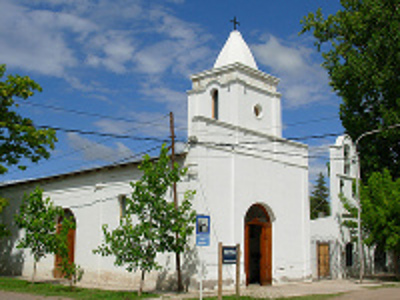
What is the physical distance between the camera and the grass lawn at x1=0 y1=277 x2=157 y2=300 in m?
16.7

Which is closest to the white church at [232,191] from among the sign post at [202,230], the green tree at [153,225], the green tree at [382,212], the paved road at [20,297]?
the green tree at [153,225]

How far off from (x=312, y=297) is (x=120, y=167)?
32.9 feet

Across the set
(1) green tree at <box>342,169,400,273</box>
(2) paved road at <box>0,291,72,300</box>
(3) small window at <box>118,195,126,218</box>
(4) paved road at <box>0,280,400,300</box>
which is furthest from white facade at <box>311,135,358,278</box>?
(2) paved road at <box>0,291,72,300</box>

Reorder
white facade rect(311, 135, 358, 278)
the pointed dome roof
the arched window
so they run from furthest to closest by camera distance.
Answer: white facade rect(311, 135, 358, 278), the pointed dome roof, the arched window

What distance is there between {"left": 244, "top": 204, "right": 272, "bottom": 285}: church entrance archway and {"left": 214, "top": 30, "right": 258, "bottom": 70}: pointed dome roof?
7.32 m

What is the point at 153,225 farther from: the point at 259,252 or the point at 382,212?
the point at 382,212

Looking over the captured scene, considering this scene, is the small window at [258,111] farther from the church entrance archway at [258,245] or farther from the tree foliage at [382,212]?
the tree foliage at [382,212]

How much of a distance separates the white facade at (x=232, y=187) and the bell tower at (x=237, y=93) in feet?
0.16

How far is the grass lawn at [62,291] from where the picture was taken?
659 inches

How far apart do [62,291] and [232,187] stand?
7756 mm

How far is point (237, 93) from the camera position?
72.4ft

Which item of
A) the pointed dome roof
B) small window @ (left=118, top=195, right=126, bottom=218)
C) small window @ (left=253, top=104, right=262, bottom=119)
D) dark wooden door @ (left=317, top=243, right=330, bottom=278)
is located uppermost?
the pointed dome roof

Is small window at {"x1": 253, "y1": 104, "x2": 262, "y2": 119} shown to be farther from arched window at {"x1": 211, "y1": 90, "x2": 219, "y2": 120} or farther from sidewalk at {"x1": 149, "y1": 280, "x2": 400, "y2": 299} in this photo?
sidewalk at {"x1": 149, "y1": 280, "x2": 400, "y2": 299}

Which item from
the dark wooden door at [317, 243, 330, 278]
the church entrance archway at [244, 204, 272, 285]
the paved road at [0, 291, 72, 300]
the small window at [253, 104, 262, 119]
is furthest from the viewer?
the dark wooden door at [317, 243, 330, 278]
